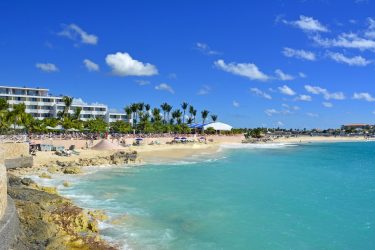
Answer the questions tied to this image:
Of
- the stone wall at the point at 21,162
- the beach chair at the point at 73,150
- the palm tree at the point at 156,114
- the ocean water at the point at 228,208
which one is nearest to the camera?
the ocean water at the point at 228,208

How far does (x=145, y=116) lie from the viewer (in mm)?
93250

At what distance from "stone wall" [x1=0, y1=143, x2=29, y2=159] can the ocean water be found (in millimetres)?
6616

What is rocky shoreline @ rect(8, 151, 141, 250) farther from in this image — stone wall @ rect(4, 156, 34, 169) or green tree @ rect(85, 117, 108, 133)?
green tree @ rect(85, 117, 108, 133)

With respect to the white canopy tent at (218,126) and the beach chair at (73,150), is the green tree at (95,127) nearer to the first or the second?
the beach chair at (73,150)

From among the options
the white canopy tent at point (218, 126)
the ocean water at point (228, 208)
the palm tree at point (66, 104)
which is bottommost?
the ocean water at point (228, 208)

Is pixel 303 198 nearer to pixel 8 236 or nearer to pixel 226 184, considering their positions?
pixel 226 184

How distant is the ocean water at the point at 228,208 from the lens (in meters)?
17.7

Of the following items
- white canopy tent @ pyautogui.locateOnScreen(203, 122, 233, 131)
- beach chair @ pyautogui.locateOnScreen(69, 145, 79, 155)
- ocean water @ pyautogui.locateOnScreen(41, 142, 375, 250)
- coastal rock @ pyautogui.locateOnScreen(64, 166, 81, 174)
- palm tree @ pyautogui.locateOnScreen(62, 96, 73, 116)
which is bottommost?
ocean water @ pyautogui.locateOnScreen(41, 142, 375, 250)

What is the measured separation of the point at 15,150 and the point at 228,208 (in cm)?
2153

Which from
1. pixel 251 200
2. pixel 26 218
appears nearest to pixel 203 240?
pixel 26 218

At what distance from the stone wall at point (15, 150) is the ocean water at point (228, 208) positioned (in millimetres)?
6616

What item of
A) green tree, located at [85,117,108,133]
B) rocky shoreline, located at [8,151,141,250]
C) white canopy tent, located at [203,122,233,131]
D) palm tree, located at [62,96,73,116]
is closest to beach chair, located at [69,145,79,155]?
green tree, located at [85,117,108,133]

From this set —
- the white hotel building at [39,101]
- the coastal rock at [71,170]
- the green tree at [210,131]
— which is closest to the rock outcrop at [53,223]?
the coastal rock at [71,170]

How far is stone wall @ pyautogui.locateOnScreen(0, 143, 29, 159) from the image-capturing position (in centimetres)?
3447
